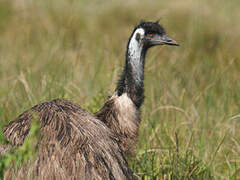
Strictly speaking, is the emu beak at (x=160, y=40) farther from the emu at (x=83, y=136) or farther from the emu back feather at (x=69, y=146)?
the emu back feather at (x=69, y=146)

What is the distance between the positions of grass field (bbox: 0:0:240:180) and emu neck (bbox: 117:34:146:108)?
18.9 inches

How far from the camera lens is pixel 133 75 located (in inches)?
155

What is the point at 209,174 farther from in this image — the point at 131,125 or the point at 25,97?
the point at 25,97

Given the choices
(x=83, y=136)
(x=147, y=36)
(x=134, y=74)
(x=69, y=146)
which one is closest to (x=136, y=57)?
(x=134, y=74)

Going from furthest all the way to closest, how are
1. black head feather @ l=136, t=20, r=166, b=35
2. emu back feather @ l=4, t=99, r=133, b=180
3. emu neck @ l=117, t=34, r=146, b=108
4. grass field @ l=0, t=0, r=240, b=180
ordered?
grass field @ l=0, t=0, r=240, b=180 → black head feather @ l=136, t=20, r=166, b=35 → emu neck @ l=117, t=34, r=146, b=108 → emu back feather @ l=4, t=99, r=133, b=180

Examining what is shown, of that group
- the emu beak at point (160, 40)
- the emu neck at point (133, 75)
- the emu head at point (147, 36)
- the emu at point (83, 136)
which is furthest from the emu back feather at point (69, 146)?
the emu beak at point (160, 40)

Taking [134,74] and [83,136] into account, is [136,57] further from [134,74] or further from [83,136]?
[83,136]

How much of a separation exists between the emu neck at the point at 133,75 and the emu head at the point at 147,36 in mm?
19

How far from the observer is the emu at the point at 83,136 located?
9.19 ft

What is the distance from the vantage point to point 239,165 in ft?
13.9

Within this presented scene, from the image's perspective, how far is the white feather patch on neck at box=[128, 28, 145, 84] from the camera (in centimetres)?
396

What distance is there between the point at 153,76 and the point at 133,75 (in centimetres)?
185

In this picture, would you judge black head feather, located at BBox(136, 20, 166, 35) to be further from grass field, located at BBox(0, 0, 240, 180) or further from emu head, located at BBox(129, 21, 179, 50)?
grass field, located at BBox(0, 0, 240, 180)

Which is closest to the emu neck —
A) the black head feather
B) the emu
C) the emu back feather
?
the emu
